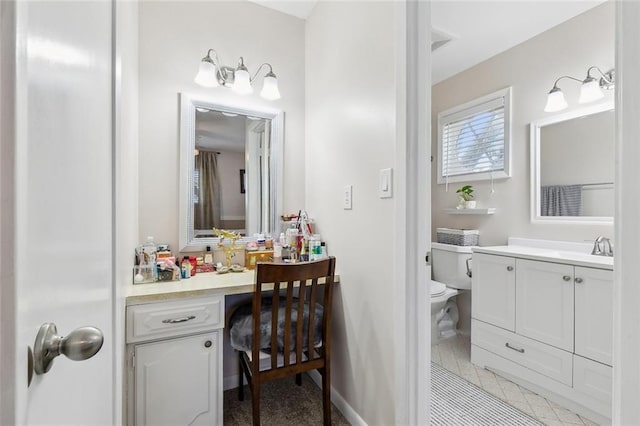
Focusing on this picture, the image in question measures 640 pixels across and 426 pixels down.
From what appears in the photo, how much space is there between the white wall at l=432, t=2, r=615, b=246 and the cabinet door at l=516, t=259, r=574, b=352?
46cm

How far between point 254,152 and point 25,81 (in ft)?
5.56

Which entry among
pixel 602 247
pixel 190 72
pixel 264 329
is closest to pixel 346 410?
pixel 264 329

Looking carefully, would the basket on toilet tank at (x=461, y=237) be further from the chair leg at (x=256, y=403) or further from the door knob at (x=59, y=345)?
the door knob at (x=59, y=345)

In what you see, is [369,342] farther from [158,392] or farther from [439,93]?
[439,93]

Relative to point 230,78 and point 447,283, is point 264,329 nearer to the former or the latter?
point 230,78

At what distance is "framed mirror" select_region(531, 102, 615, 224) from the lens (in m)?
1.92

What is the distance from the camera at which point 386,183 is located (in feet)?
4.31

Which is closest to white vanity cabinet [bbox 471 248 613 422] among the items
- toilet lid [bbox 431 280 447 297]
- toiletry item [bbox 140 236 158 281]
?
toilet lid [bbox 431 280 447 297]

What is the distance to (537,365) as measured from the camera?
184 centimetres

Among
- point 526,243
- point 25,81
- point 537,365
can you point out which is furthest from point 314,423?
point 526,243

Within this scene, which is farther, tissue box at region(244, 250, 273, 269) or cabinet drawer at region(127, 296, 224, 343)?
tissue box at region(244, 250, 273, 269)

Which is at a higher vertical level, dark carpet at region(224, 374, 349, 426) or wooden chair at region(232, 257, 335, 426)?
wooden chair at region(232, 257, 335, 426)

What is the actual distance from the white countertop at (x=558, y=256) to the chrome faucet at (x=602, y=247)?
43mm

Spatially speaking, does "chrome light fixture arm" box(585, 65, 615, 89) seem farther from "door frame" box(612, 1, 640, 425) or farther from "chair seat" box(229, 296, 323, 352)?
"chair seat" box(229, 296, 323, 352)
